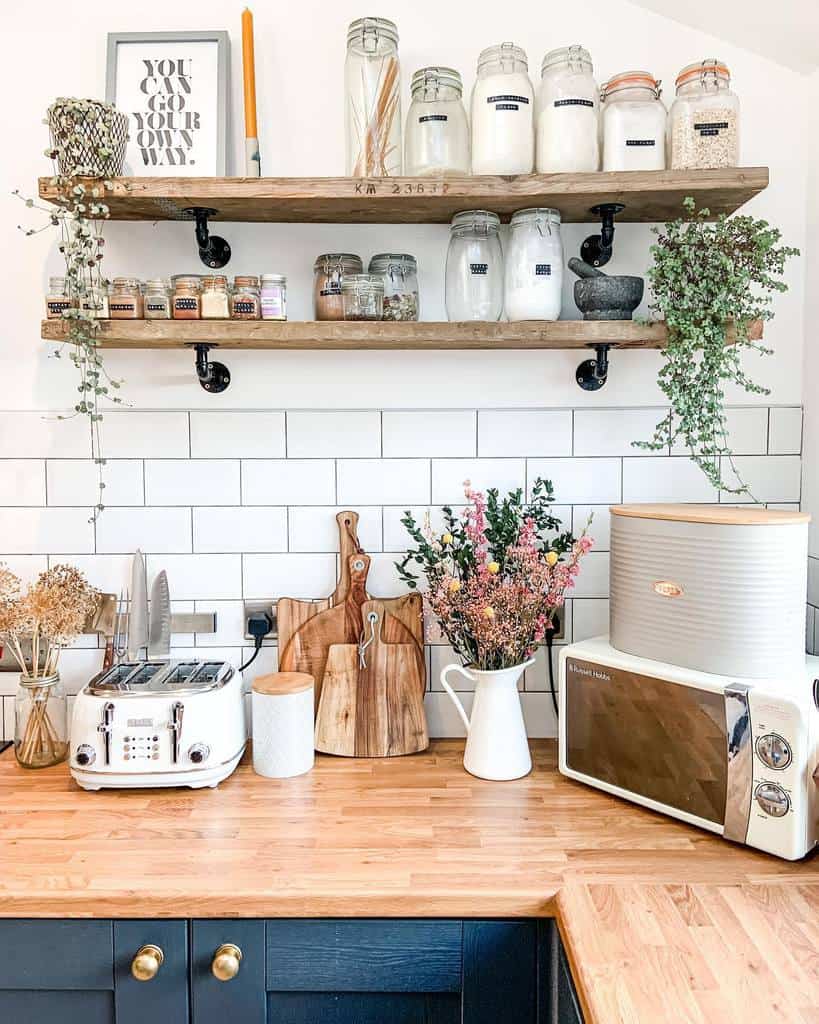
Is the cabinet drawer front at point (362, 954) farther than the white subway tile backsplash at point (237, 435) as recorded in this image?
Answer: No

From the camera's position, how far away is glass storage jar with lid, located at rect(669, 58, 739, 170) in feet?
4.97

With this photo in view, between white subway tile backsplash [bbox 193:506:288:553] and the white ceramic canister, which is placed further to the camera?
white subway tile backsplash [bbox 193:506:288:553]

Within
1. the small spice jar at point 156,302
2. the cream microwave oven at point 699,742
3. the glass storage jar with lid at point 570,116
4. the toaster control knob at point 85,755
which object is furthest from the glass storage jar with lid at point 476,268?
the toaster control knob at point 85,755

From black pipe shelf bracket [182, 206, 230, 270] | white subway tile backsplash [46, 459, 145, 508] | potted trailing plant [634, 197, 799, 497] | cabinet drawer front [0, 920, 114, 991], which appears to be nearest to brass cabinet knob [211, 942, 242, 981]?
cabinet drawer front [0, 920, 114, 991]

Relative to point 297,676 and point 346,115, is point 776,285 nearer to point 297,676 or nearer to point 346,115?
point 346,115

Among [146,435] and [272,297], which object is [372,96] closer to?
[272,297]

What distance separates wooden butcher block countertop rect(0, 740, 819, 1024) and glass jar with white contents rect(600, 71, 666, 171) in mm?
1122

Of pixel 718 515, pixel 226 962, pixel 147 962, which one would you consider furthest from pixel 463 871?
pixel 718 515

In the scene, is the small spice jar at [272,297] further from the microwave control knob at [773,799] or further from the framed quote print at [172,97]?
the microwave control knob at [773,799]

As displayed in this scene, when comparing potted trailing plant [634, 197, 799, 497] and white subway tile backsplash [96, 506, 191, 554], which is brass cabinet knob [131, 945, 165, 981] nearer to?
white subway tile backsplash [96, 506, 191, 554]

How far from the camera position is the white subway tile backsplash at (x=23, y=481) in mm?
1802

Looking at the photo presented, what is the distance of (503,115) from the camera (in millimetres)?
1555

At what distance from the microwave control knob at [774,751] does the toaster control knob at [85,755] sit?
1.10 m

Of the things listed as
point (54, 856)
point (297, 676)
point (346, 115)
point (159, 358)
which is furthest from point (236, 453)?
point (54, 856)
